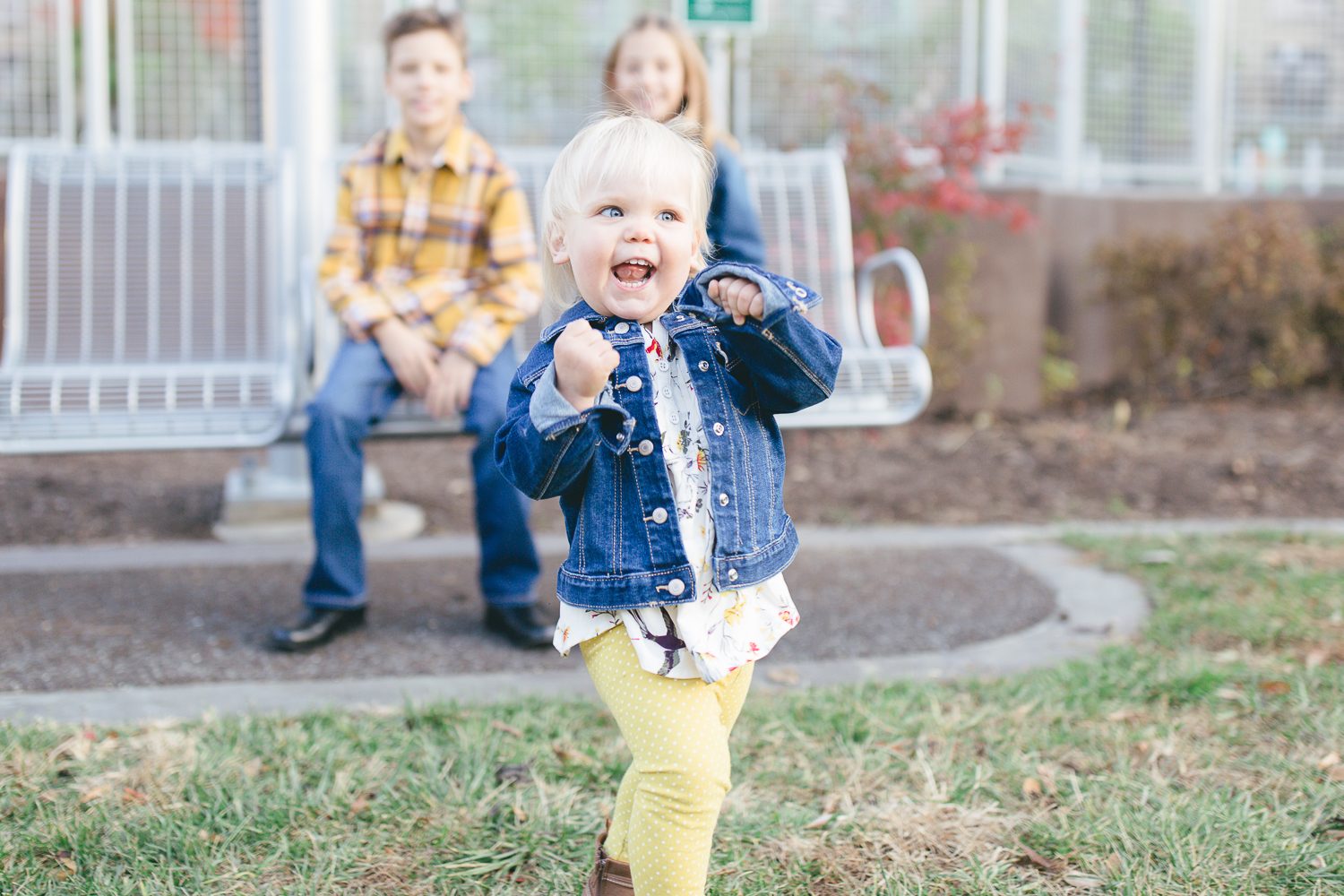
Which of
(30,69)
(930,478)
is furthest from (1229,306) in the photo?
(30,69)

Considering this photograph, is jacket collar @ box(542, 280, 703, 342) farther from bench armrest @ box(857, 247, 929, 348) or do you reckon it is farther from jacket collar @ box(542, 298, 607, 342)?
bench armrest @ box(857, 247, 929, 348)

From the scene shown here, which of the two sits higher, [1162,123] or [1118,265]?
[1162,123]

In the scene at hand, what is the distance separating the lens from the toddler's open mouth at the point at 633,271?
1.73 meters

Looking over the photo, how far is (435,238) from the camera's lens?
353 cm

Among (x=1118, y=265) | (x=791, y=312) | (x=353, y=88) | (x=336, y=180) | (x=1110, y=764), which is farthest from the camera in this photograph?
(x=1118, y=265)

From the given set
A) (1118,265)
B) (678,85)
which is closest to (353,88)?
(678,85)

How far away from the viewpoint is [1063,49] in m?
7.39

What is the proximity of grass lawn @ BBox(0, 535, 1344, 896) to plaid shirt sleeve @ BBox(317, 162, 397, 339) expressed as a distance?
1.12 m

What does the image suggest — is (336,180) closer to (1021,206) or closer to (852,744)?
(852,744)

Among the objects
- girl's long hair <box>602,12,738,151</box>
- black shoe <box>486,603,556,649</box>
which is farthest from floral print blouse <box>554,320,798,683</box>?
girl's long hair <box>602,12,738,151</box>

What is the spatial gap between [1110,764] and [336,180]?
2.96 metres

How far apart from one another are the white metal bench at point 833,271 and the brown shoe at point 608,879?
1.96 m

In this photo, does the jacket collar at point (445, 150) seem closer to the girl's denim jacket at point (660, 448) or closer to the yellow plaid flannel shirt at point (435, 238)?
the yellow plaid flannel shirt at point (435, 238)

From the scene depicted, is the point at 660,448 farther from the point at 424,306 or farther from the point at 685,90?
the point at 685,90
